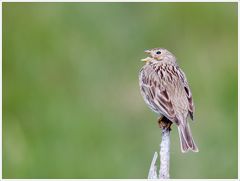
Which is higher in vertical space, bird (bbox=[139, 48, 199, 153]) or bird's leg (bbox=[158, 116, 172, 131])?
bird (bbox=[139, 48, 199, 153])

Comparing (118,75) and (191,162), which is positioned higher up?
(118,75)

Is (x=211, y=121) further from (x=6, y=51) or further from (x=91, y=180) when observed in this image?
(x=6, y=51)

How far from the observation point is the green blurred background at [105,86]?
33.8 feet

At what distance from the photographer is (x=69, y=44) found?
1178cm

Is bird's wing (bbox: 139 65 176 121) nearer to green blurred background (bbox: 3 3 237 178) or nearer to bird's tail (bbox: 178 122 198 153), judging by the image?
bird's tail (bbox: 178 122 198 153)

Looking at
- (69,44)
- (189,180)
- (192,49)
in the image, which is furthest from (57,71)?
(189,180)

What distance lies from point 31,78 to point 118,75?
1147 millimetres

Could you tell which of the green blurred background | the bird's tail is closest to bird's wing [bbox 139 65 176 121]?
the bird's tail

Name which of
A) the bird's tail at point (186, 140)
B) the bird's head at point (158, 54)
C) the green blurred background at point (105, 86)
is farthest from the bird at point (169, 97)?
the green blurred background at point (105, 86)

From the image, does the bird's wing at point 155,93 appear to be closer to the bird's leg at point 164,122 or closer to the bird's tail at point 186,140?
the bird's leg at point 164,122

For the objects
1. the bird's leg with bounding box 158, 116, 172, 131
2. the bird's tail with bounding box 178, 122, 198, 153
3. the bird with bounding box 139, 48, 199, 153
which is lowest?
the bird's tail with bounding box 178, 122, 198, 153

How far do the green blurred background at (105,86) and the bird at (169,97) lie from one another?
161 cm

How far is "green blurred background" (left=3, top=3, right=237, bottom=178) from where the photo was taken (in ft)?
33.8

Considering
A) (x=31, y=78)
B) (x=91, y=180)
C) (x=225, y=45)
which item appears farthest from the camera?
(x=225, y=45)
